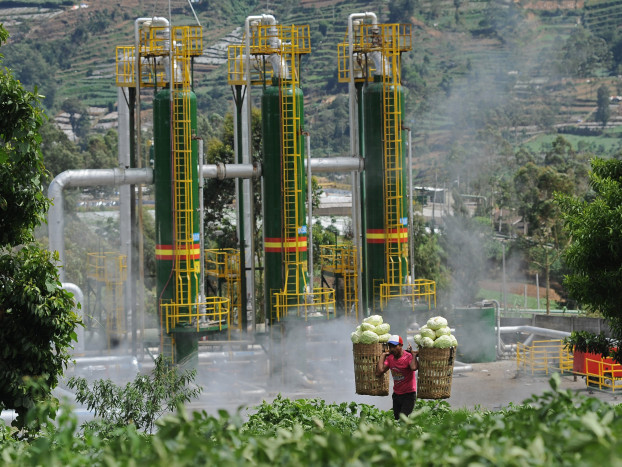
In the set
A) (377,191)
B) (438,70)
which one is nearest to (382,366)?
(377,191)

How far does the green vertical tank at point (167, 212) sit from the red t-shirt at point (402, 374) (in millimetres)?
12570

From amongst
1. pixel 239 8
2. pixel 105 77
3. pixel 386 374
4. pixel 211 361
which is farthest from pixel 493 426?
pixel 239 8

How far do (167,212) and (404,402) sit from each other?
1351cm

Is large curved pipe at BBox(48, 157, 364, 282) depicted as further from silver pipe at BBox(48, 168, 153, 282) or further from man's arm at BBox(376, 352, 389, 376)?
man's arm at BBox(376, 352, 389, 376)

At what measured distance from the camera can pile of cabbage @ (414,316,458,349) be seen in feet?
50.0

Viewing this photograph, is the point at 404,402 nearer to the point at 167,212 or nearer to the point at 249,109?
the point at 167,212

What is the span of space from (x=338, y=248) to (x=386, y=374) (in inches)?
695

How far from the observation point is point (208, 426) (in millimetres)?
7113

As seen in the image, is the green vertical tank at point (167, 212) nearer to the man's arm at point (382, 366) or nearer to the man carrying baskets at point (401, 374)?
the man's arm at point (382, 366)

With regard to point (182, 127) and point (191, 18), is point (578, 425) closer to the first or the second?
point (182, 127)

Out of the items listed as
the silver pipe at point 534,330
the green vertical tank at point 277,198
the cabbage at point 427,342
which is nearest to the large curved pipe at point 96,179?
the green vertical tank at point 277,198

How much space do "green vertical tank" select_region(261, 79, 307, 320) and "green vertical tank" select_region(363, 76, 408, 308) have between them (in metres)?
2.35

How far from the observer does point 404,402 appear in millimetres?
14391

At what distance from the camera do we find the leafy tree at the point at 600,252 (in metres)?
15.0
